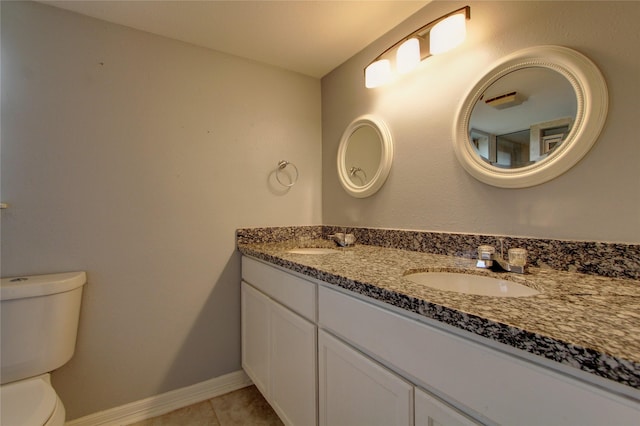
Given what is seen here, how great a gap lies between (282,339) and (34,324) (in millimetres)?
956

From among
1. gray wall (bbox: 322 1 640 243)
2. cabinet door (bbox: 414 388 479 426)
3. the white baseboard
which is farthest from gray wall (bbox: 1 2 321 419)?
cabinet door (bbox: 414 388 479 426)

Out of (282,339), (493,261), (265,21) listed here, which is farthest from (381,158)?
(282,339)

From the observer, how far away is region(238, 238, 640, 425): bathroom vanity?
0.42 m

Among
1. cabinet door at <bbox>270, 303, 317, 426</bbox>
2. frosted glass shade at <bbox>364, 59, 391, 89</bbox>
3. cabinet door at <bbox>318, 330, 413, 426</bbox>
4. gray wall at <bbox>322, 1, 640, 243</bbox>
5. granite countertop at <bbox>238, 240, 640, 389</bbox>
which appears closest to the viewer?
granite countertop at <bbox>238, 240, 640, 389</bbox>

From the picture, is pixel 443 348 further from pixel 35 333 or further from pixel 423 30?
pixel 35 333

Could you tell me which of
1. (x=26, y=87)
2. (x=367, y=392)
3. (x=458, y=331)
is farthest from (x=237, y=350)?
(x=26, y=87)

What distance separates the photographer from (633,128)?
775 mm

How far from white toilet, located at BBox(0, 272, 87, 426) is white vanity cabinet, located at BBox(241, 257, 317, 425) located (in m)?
A: 0.74

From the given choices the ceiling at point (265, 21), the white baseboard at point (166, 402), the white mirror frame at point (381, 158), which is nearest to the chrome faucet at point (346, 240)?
the white mirror frame at point (381, 158)

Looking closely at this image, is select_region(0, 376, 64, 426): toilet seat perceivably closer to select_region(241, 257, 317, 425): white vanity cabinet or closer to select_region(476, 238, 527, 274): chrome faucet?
select_region(241, 257, 317, 425): white vanity cabinet

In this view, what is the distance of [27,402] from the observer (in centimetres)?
90

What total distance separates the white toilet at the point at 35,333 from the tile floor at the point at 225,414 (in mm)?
560

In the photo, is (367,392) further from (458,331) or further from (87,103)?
(87,103)

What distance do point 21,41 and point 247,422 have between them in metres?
2.00
